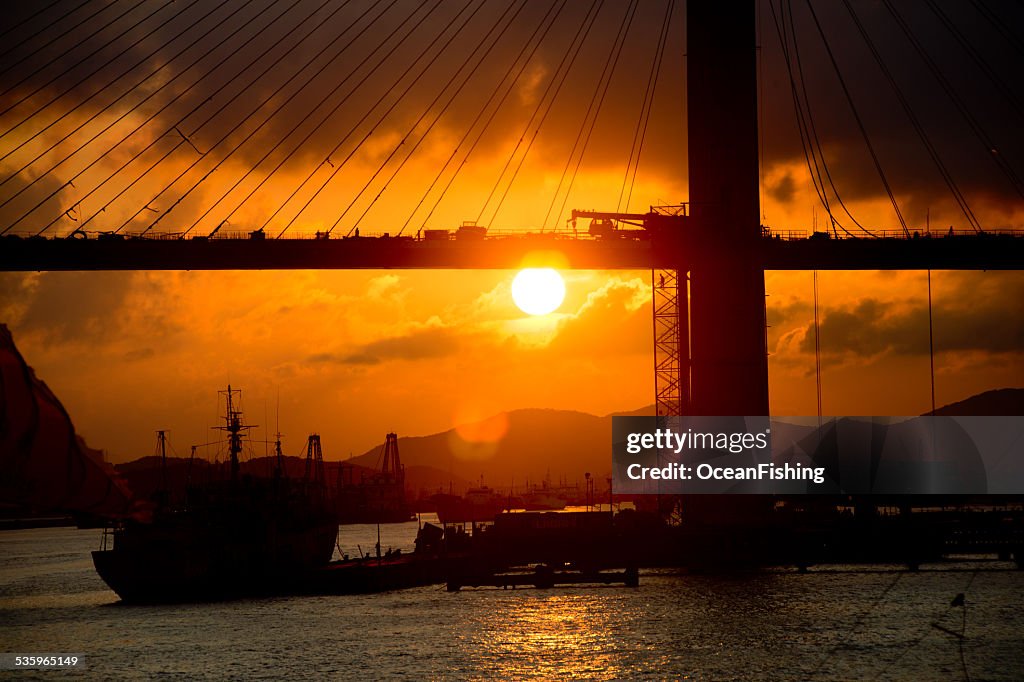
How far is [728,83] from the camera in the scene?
67.8 metres

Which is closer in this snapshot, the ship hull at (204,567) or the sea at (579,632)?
the sea at (579,632)

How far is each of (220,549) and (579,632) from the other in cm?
3008

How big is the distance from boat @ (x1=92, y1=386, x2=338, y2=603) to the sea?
8.99ft

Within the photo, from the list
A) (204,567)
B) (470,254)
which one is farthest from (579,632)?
(470,254)

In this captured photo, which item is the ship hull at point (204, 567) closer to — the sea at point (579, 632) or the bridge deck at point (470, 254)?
the sea at point (579, 632)

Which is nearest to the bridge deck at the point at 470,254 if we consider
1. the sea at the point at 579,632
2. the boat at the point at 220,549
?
the boat at the point at 220,549

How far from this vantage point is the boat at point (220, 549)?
218 ft

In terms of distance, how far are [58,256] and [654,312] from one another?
4113 cm

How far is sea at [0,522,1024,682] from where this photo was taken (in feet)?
129

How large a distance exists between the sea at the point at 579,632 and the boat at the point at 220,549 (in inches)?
108

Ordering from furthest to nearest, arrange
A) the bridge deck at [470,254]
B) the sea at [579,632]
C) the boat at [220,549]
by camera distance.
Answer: the bridge deck at [470,254]
the boat at [220,549]
the sea at [579,632]

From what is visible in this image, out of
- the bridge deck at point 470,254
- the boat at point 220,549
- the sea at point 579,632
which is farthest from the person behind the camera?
the bridge deck at point 470,254

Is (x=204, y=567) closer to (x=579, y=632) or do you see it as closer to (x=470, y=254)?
(x=470, y=254)

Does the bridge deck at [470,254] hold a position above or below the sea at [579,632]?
above
